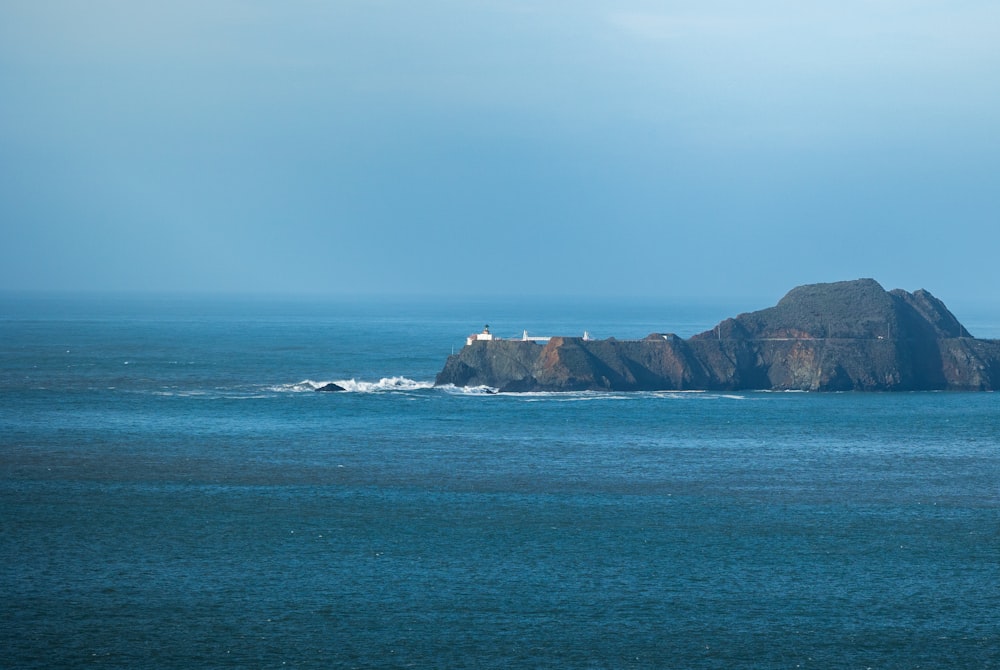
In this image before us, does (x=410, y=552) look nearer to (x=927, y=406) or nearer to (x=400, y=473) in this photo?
(x=400, y=473)

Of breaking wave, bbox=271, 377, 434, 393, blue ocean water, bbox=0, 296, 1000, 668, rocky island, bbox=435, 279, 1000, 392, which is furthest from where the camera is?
rocky island, bbox=435, 279, 1000, 392

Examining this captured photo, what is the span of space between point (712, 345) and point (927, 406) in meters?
15.4

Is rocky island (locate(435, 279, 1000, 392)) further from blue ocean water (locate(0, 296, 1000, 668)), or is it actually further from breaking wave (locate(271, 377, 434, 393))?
blue ocean water (locate(0, 296, 1000, 668))

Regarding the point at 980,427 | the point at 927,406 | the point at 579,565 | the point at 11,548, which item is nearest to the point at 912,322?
the point at 927,406

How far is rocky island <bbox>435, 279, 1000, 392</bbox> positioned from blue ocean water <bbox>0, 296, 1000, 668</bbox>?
679cm

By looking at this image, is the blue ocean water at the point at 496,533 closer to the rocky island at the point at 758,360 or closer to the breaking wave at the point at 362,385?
the breaking wave at the point at 362,385

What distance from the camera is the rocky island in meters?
84.4

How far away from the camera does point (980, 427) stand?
6694 cm

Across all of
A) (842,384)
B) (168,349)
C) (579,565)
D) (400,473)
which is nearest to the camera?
(579,565)

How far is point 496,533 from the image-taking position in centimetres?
4028

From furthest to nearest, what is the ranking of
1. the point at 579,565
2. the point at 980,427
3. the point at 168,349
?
the point at 168,349 → the point at 980,427 → the point at 579,565

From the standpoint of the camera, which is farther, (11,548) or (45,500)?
(45,500)

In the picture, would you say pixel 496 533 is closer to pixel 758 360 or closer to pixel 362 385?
pixel 362 385

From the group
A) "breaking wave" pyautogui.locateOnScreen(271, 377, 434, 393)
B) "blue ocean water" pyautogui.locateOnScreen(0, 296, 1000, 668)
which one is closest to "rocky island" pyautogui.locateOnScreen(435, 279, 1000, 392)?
"breaking wave" pyautogui.locateOnScreen(271, 377, 434, 393)
